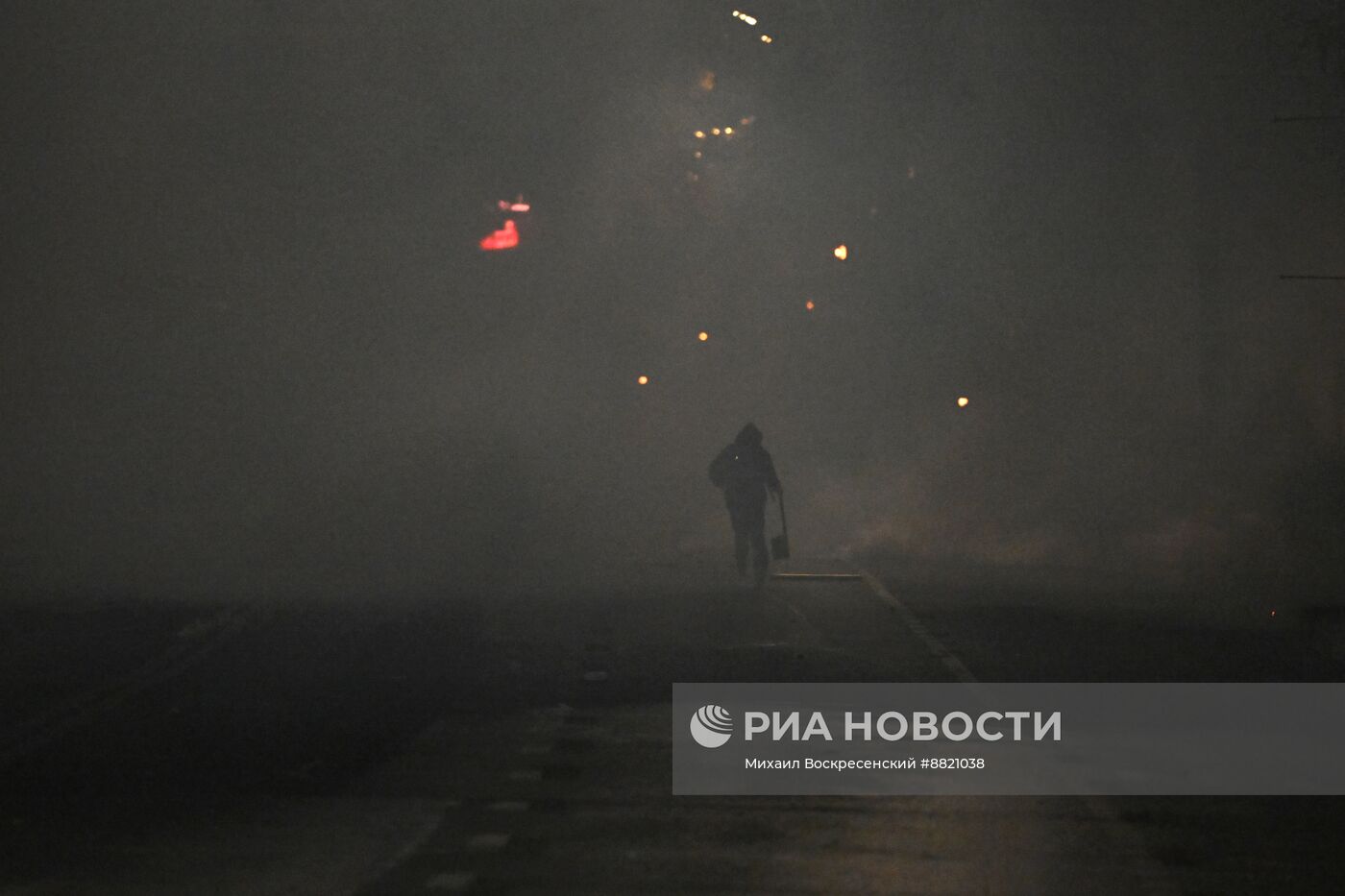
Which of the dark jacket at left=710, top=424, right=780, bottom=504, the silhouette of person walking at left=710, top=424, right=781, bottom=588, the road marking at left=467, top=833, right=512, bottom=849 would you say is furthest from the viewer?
the dark jacket at left=710, top=424, right=780, bottom=504

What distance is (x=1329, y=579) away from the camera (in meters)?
25.3

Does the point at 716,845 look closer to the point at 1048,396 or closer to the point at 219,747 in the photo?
the point at 219,747

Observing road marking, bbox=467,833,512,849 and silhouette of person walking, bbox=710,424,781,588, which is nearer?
road marking, bbox=467,833,512,849

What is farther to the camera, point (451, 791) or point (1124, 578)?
point (1124, 578)

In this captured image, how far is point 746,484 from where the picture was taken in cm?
2203

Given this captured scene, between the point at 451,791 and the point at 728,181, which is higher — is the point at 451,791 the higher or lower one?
the lower one

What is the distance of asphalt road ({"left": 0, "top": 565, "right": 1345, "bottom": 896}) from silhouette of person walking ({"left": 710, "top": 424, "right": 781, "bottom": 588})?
4509 millimetres

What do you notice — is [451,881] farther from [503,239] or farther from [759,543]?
[503,239]

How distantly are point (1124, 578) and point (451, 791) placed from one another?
55.0ft

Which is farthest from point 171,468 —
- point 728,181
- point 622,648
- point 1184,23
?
point 622,648

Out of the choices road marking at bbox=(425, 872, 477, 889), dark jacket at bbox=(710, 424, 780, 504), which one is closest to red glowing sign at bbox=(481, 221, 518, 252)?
dark jacket at bbox=(710, 424, 780, 504)

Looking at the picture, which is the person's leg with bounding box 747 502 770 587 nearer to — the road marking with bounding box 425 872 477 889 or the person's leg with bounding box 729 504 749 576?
the person's leg with bounding box 729 504 749 576

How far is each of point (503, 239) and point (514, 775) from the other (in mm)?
88193

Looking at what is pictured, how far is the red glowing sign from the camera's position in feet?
314
